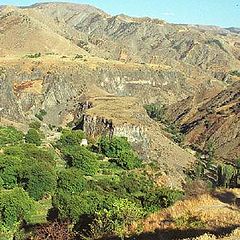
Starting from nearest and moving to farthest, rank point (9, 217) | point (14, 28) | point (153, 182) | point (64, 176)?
point (9, 217), point (64, 176), point (153, 182), point (14, 28)

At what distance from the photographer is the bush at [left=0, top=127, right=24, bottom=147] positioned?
67194mm

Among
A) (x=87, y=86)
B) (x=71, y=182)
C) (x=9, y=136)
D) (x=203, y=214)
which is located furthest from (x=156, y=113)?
(x=203, y=214)

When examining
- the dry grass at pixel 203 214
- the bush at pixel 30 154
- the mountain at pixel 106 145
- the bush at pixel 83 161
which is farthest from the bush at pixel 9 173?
the dry grass at pixel 203 214

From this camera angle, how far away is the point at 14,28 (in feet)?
516

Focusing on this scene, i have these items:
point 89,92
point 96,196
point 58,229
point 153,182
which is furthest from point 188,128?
point 58,229

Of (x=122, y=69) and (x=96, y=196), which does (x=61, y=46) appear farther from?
(x=96, y=196)

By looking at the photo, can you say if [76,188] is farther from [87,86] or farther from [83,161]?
[87,86]

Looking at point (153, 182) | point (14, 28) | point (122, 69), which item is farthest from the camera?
point (14, 28)

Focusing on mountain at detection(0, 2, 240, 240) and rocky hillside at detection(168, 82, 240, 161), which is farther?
rocky hillside at detection(168, 82, 240, 161)

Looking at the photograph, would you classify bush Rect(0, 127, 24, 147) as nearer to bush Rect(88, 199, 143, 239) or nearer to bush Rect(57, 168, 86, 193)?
bush Rect(57, 168, 86, 193)

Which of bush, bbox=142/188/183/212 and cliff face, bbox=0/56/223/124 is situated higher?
bush, bbox=142/188/183/212

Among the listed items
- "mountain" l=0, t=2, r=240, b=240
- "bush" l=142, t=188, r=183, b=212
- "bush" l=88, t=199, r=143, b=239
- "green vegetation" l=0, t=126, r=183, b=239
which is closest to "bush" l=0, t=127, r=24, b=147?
"green vegetation" l=0, t=126, r=183, b=239

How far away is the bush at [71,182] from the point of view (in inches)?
1965

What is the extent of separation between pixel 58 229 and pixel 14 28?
139 meters
